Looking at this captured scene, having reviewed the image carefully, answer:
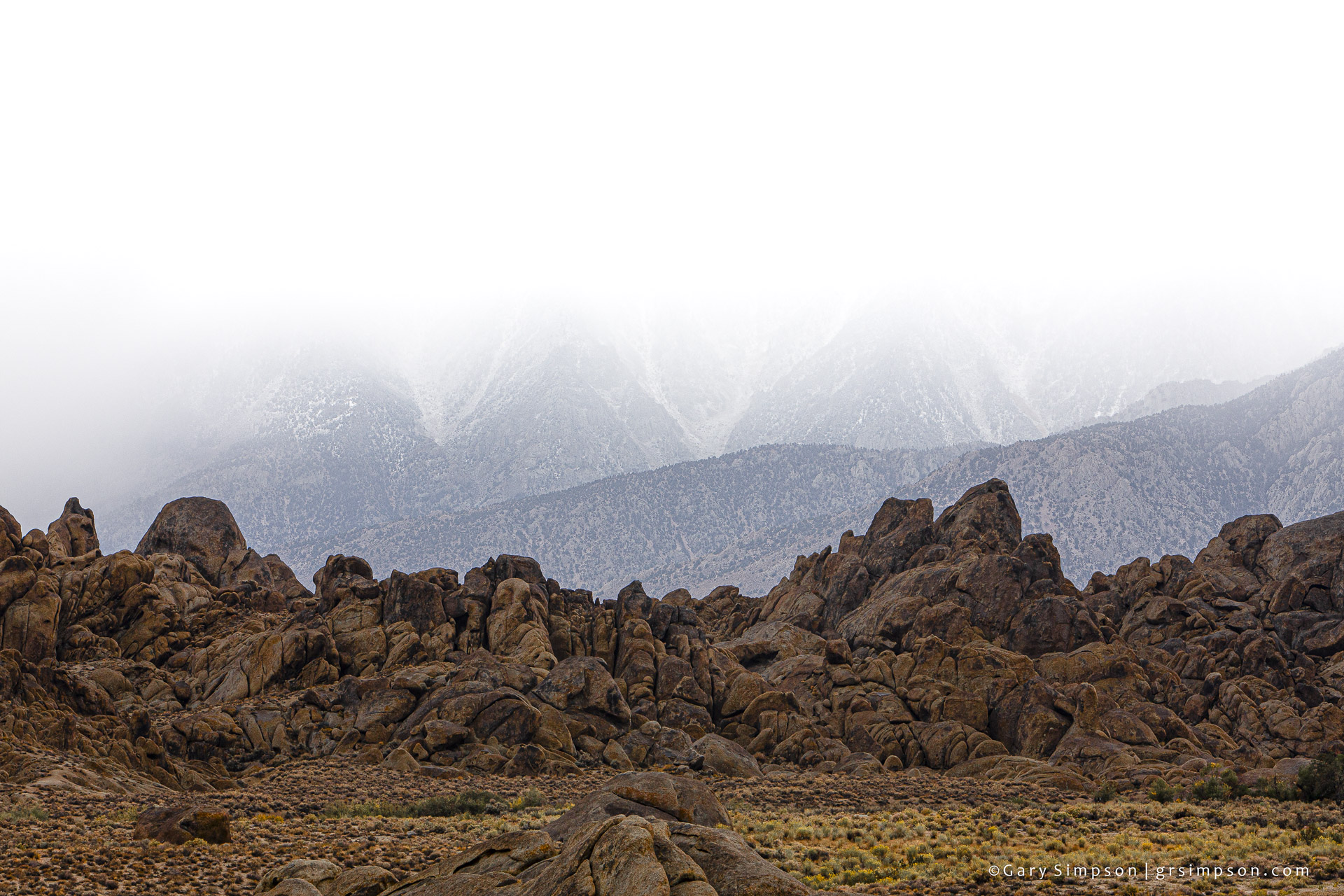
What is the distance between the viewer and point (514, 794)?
47.8m

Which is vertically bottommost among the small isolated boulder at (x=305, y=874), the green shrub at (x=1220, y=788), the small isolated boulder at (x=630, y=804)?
the green shrub at (x=1220, y=788)

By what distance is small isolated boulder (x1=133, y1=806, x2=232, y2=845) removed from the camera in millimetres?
31516

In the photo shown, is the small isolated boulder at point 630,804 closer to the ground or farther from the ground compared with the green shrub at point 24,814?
closer to the ground

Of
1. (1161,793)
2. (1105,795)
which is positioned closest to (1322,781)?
(1161,793)

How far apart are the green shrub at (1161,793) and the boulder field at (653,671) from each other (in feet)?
12.1

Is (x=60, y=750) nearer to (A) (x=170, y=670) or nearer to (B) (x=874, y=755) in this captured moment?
(A) (x=170, y=670)

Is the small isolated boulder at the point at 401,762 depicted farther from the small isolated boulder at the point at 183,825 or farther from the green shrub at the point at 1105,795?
the green shrub at the point at 1105,795

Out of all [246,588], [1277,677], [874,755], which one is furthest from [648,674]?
[1277,677]

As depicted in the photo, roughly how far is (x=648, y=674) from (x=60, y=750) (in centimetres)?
3910

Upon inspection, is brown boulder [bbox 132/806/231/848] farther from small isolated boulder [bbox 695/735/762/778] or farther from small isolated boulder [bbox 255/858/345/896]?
small isolated boulder [bbox 695/735/762/778]

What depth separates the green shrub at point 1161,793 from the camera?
1870 inches

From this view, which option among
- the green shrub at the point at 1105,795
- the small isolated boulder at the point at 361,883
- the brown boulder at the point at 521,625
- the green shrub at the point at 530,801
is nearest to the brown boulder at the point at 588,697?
the brown boulder at the point at 521,625

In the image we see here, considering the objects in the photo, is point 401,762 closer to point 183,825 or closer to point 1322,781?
point 183,825

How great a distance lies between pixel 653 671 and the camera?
77438 millimetres
